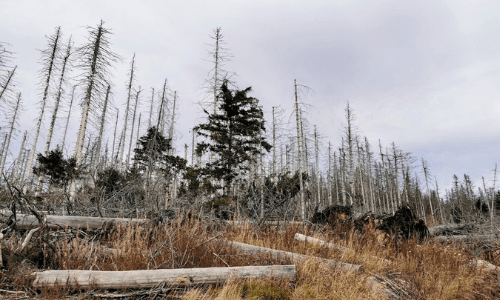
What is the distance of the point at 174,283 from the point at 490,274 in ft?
20.2

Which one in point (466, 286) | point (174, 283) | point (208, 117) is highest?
point (208, 117)

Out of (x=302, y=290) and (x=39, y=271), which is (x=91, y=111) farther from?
(x=302, y=290)

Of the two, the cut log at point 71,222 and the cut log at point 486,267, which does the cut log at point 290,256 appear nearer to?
the cut log at point 71,222

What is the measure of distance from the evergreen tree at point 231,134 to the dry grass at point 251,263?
7.79m

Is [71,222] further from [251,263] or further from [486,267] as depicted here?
[486,267]

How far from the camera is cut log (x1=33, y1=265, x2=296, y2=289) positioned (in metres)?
2.83

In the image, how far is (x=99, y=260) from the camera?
377 centimetres

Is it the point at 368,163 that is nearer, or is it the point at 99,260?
the point at 99,260

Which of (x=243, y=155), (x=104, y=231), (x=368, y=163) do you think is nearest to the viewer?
(x=104, y=231)

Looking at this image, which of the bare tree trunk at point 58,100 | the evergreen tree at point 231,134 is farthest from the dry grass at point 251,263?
the bare tree trunk at point 58,100

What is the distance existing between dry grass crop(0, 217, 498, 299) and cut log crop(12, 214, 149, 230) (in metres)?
0.17

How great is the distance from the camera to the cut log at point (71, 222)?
184 inches

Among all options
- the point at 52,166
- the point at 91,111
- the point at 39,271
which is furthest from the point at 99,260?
the point at 52,166

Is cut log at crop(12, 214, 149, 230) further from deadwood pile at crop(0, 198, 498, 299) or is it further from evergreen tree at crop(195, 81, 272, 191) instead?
evergreen tree at crop(195, 81, 272, 191)
